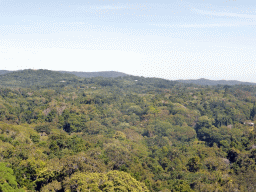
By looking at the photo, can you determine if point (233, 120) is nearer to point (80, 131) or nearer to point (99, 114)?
point (99, 114)

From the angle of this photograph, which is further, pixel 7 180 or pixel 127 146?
pixel 127 146

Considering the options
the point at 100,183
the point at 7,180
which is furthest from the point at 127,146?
the point at 7,180

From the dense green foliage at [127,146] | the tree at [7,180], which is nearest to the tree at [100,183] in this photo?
the dense green foliage at [127,146]

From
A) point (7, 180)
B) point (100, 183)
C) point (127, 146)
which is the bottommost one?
point (127, 146)

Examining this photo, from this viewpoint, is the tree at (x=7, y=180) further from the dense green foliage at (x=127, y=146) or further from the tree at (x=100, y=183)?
the tree at (x=100, y=183)

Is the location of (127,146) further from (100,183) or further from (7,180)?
(7,180)

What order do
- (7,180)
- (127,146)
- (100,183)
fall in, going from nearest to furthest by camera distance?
(7,180) < (100,183) < (127,146)

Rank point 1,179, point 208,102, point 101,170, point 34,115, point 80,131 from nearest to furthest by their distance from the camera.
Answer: point 1,179 < point 101,170 < point 80,131 < point 34,115 < point 208,102

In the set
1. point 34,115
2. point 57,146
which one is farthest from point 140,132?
point 57,146

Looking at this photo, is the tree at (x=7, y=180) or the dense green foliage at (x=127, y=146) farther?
the dense green foliage at (x=127, y=146)
